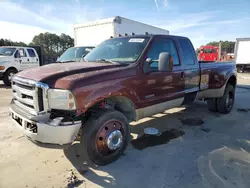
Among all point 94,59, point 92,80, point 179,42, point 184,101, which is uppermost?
point 179,42

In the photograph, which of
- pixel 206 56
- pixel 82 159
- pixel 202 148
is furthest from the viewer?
pixel 206 56

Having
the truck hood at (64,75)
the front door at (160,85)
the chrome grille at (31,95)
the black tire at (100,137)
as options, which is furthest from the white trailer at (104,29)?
the black tire at (100,137)

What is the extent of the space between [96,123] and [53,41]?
55228 mm

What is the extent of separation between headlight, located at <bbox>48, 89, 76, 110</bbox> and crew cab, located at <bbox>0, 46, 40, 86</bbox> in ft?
28.9

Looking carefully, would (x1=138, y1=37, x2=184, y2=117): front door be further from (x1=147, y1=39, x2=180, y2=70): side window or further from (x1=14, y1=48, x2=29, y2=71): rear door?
(x1=14, y1=48, x2=29, y2=71): rear door

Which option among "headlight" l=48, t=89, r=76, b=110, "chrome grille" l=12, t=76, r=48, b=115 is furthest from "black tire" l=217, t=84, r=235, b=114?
"chrome grille" l=12, t=76, r=48, b=115

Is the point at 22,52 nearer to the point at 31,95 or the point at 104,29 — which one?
the point at 104,29

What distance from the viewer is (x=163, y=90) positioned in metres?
3.89

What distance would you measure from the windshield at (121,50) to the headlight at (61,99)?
4.27 ft

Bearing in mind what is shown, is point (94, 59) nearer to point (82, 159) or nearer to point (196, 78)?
point (82, 159)

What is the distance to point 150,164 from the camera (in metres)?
3.13

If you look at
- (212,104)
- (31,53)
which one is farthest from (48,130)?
(31,53)

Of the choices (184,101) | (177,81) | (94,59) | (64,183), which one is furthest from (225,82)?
(64,183)

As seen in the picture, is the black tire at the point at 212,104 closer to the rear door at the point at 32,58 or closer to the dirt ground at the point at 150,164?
the dirt ground at the point at 150,164
